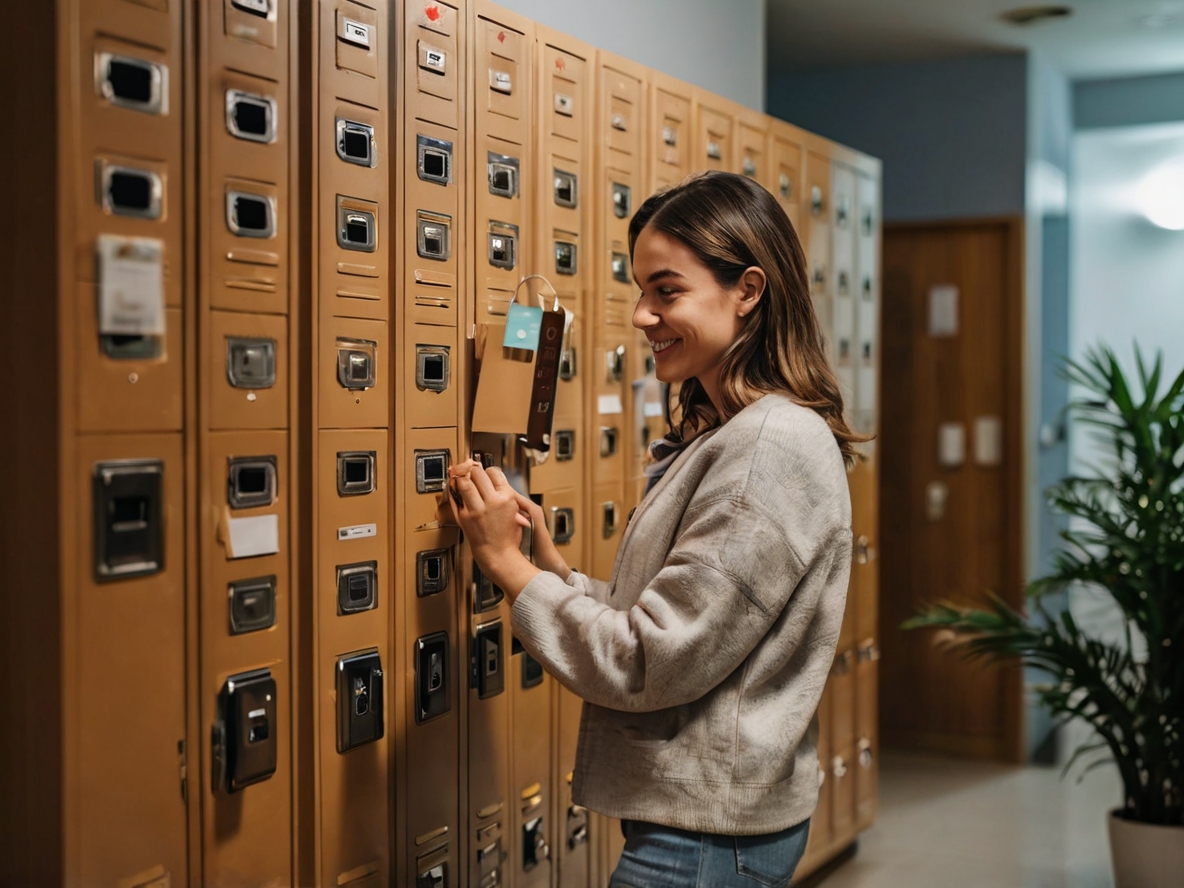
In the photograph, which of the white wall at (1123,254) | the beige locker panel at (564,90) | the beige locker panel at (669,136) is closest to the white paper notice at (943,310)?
the white wall at (1123,254)

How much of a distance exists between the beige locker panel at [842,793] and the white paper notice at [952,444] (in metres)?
1.93

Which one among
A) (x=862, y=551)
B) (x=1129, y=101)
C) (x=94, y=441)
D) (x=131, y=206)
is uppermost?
(x=1129, y=101)

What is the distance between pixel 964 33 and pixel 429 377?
368cm

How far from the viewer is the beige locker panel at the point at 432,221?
168 cm

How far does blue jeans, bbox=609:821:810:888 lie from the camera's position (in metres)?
1.33

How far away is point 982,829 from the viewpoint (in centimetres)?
395

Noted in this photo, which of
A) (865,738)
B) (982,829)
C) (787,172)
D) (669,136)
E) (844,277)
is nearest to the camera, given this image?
(669,136)

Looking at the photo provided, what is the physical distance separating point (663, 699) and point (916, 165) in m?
4.19

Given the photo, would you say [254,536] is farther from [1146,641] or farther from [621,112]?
[1146,641]

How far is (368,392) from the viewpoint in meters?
1.62

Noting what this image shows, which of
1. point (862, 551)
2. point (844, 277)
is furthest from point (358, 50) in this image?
point (862, 551)

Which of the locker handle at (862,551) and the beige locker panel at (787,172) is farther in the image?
the locker handle at (862,551)

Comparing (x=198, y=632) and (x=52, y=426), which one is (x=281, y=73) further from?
(x=198, y=632)

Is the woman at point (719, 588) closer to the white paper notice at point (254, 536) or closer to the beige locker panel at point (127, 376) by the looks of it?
the white paper notice at point (254, 536)
